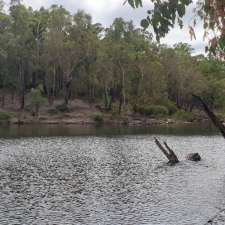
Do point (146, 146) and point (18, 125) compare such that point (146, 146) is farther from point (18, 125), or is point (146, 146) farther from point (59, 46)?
point (59, 46)

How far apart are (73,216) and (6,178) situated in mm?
13498

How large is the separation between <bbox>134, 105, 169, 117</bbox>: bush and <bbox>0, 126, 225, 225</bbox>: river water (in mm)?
60175

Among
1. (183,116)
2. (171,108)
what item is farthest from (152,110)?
(171,108)

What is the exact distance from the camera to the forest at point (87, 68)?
393 ft

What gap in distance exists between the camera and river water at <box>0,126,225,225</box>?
26109mm

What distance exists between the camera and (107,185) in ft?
117

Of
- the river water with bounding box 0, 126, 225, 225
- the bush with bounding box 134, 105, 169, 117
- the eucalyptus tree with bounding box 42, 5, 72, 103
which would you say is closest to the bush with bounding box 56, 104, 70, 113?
the eucalyptus tree with bounding box 42, 5, 72, 103

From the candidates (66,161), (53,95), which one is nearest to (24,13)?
(53,95)

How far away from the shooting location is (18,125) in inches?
4067

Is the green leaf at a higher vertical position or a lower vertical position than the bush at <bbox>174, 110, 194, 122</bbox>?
higher

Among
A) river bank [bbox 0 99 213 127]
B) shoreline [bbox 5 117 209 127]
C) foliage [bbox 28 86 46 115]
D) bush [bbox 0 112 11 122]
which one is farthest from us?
river bank [bbox 0 99 213 127]

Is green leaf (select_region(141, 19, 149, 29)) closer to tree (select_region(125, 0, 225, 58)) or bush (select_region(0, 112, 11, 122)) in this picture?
tree (select_region(125, 0, 225, 58))

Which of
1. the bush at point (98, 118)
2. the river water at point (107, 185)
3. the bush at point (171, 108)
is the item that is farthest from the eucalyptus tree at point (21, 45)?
the river water at point (107, 185)

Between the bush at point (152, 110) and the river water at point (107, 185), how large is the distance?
6018 cm
